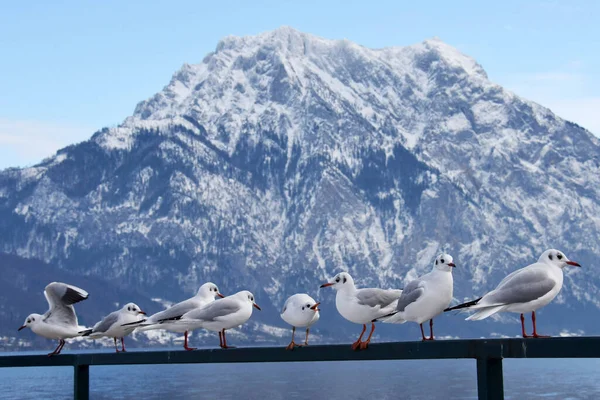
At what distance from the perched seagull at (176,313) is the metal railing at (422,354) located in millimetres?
989

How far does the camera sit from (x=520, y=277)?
20.2 m

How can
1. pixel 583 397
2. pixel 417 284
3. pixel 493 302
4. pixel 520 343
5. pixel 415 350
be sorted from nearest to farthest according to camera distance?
pixel 520 343 < pixel 415 350 < pixel 493 302 < pixel 417 284 < pixel 583 397

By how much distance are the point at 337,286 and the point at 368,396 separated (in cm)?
17875

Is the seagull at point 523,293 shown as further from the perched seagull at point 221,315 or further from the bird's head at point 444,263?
the perched seagull at point 221,315

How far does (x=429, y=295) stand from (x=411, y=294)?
1.25 ft

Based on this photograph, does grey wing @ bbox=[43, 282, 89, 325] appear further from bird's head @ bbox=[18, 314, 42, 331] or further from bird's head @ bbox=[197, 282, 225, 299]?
bird's head @ bbox=[197, 282, 225, 299]

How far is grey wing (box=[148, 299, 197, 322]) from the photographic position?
81.5ft

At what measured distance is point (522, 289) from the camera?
791 inches

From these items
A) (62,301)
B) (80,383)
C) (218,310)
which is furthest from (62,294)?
(218,310)

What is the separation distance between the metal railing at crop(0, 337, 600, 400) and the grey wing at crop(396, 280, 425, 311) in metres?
1.67

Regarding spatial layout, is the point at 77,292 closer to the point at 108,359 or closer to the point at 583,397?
the point at 108,359

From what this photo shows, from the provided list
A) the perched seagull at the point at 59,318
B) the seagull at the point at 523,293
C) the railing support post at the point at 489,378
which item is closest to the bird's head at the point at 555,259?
the seagull at the point at 523,293

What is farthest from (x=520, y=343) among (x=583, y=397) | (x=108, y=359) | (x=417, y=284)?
(x=583, y=397)

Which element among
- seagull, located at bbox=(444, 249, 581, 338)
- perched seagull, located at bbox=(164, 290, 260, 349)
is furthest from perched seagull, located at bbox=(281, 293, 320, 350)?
seagull, located at bbox=(444, 249, 581, 338)
